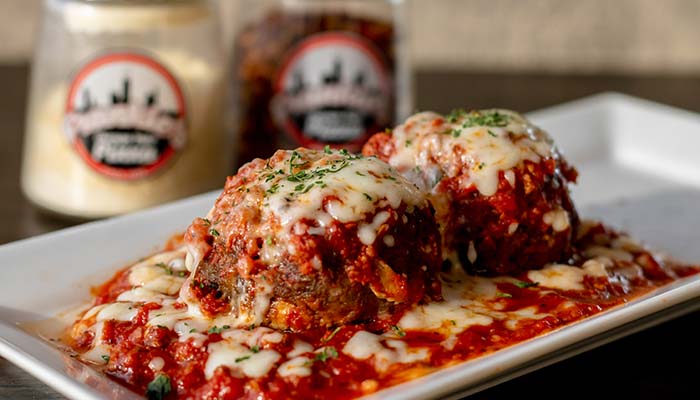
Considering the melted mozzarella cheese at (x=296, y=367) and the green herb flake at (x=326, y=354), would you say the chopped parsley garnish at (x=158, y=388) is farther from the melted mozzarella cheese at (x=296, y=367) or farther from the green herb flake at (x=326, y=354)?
the green herb flake at (x=326, y=354)

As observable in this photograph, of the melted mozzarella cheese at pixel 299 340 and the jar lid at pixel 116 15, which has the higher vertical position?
the jar lid at pixel 116 15

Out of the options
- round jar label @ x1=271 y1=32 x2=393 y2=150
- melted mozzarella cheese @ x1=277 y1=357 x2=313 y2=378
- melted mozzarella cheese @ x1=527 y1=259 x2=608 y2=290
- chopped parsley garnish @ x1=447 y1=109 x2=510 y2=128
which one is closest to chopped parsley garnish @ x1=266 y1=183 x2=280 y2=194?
melted mozzarella cheese @ x1=277 y1=357 x2=313 y2=378

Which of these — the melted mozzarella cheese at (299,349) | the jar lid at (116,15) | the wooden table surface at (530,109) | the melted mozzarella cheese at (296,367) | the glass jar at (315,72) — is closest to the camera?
the melted mozzarella cheese at (296,367)

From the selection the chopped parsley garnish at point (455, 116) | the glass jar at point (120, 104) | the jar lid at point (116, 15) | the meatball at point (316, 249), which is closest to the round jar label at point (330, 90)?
the glass jar at point (120, 104)

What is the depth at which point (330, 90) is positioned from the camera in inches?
214

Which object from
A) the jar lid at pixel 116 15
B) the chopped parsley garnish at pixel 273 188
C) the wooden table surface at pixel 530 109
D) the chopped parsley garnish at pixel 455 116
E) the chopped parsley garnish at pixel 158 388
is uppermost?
the jar lid at pixel 116 15

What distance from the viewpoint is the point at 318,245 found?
3166 mm

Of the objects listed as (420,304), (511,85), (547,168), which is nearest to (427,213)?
(420,304)

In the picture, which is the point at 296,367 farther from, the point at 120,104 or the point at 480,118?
the point at 120,104

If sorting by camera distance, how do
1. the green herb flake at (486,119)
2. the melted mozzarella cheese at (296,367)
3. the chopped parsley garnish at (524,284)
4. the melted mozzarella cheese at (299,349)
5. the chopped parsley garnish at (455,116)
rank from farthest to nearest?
the chopped parsley garnish at (455,116) → the green herb flake at (486,119) → the chopped parsley garnish at (524,284) → the melted mozzarella cheese at (299,349) → the melted mozzarella cheese at (296,367)

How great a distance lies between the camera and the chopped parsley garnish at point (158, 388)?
3066 millimetres

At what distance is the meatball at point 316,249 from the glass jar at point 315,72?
6.77ft

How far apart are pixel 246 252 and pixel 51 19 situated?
2.14 m

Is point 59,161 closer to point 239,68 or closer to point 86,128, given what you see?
point 86,128
